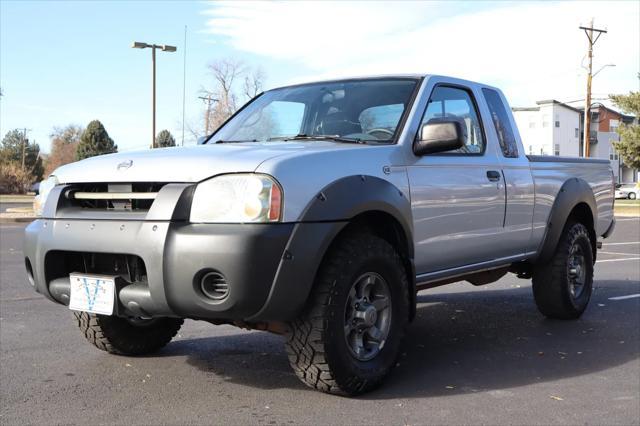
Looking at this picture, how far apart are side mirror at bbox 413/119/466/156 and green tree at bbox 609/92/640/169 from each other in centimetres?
3838

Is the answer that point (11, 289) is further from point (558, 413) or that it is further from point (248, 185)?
point (558, 413)

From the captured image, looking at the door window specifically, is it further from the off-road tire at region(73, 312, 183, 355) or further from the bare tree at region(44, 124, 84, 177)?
the bare tree at region(44, 124, 84, 177)

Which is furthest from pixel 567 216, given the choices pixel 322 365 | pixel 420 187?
pixel 322 365

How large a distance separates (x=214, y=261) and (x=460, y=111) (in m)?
2.62

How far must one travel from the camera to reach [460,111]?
5.27 m

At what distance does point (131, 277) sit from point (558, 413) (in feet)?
7.86

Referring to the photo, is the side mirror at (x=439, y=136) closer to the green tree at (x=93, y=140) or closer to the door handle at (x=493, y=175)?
the door handle at (x=493, y=175)

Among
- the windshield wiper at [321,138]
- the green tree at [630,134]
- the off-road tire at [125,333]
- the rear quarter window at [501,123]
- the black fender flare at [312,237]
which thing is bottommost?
the off-road tire at [125,333]

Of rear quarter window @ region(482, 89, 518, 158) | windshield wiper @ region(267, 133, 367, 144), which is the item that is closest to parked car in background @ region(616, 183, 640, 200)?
rear quarter window @ region(482, 89, 518, 158)

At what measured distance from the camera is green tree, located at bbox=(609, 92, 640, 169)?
38969 millimetres

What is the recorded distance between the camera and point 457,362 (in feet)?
15.8

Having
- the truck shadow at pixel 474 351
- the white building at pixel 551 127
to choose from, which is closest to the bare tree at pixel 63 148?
the white building at pixel 551 127

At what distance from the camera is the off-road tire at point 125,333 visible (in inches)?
183

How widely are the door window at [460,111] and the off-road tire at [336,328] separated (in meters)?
1.23
